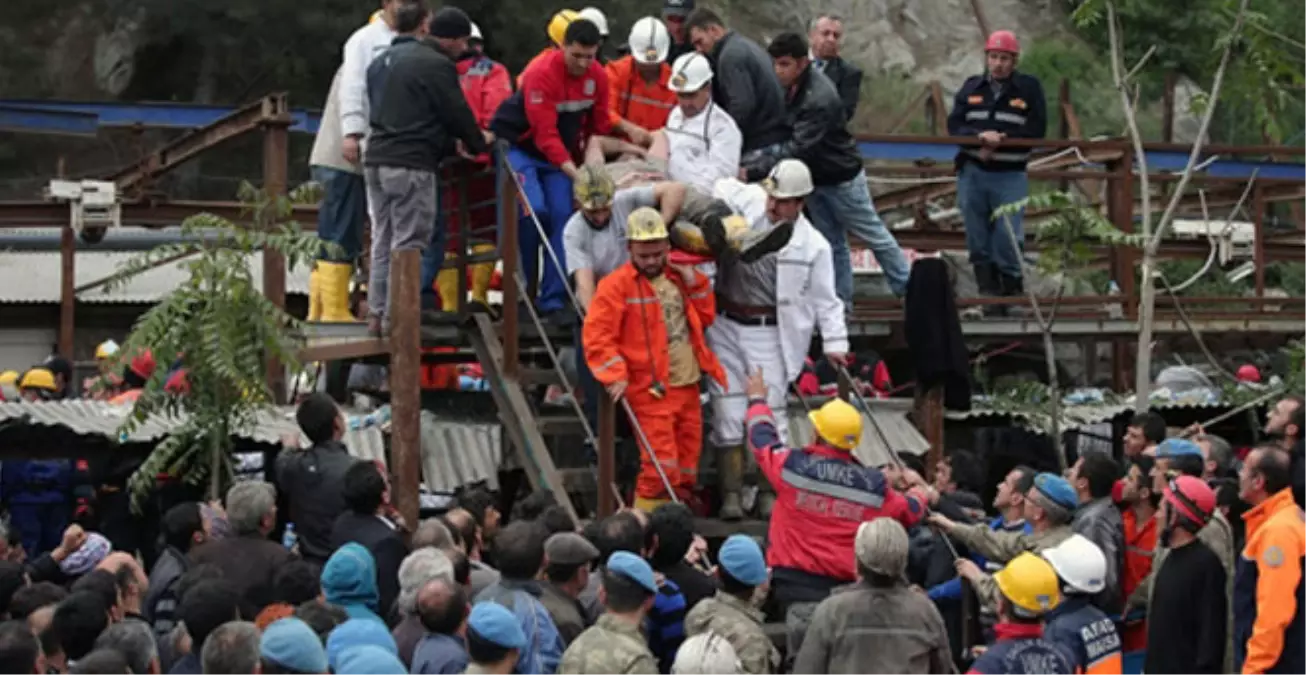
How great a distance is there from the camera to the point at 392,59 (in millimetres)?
12469

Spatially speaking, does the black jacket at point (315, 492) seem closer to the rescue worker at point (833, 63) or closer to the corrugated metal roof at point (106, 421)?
the corrugated metal roof at point (106, 421)

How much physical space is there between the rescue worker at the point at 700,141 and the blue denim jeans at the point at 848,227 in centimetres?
139

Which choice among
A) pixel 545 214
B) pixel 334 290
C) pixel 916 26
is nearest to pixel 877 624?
pixel 545 214

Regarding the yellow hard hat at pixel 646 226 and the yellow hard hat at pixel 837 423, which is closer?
the yellow hard hat at pixel 837 423

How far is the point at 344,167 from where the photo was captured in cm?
1354

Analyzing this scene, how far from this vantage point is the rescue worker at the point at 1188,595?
987 cm

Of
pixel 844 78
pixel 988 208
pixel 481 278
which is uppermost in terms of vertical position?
pixel 844 78

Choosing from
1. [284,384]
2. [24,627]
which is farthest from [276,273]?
[24,627]

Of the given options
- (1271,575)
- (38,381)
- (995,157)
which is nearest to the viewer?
(1271,575)

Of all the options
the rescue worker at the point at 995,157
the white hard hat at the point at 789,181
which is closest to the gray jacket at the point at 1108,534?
the white hard hat at the point at 789,181

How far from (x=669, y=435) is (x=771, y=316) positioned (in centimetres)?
117

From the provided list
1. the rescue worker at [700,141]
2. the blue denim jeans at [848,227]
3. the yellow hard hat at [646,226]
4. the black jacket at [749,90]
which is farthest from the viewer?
the blue denim jeans at [848,227]

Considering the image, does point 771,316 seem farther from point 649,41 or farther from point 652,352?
point 649,41

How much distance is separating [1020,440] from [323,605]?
7.76 metres
